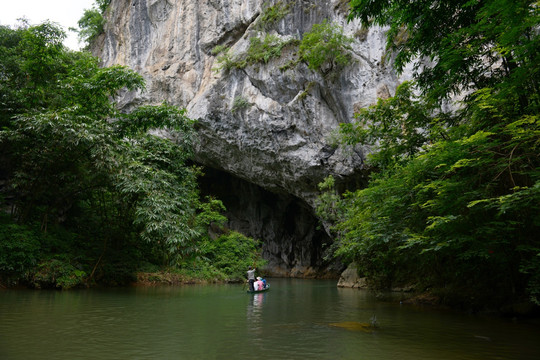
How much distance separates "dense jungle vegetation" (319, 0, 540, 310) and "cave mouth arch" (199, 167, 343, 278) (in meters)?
19.4

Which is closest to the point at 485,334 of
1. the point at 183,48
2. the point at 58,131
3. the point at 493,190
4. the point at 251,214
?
the point at 493,190

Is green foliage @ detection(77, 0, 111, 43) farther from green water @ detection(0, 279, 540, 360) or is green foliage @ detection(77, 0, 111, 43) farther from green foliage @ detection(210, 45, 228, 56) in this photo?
green water @ detection(0, 279, 540, 360)

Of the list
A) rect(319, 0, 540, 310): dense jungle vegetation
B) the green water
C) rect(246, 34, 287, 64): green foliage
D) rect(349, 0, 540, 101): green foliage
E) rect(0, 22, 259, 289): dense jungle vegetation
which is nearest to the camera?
the green water

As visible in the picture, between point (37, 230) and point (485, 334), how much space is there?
12996 millimetres

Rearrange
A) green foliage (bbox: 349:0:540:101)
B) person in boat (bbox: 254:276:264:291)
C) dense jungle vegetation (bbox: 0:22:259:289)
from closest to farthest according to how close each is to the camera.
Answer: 1. green foliage (bbox: 349:0:540:101)
2. dense jungle vegetation (bbox: 0:22:259:289)
3. person in boat (bbox: 254:276:264:291)

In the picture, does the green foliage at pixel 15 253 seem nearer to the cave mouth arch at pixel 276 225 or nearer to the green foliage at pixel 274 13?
the green foliage at pixel 274 13

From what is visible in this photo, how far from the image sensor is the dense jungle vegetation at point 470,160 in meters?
5.25

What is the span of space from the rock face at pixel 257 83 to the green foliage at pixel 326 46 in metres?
0.45

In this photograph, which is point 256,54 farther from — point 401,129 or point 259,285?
point 401,129

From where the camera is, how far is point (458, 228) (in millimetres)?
6566

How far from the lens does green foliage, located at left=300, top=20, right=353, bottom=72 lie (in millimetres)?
19016

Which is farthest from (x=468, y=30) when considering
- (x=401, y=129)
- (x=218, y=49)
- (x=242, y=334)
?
(x=218, y=49)

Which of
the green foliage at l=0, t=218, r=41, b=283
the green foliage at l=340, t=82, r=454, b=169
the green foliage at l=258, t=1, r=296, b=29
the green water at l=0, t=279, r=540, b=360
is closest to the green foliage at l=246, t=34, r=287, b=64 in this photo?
the green foliage at l=258, t=1, r=296, b=29

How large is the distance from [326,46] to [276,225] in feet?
51.0
